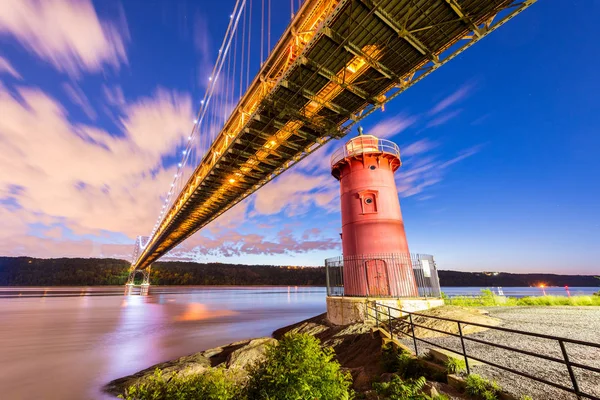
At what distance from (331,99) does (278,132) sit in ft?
13.4

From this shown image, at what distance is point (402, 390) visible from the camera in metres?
4.25

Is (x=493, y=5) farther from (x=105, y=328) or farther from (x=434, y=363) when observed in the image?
(x=105, y=328)

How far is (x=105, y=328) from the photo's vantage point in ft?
73.3

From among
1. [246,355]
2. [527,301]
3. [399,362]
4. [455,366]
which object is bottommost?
[246,355]

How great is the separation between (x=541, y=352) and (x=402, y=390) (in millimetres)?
4176

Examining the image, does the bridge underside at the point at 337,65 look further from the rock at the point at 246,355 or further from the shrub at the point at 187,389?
the rock at the point at 246,355

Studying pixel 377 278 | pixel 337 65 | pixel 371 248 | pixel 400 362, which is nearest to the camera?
pixel 400 362

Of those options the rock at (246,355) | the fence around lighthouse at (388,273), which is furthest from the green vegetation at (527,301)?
the rock at (246,355)

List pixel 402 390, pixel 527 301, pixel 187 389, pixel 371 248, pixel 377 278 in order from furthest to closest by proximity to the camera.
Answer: pixel 527 301 < pixel 371 248 < pixel 377 278 < pixel 402 390 < pixel 187 389

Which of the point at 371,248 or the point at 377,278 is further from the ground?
the point at 371,248

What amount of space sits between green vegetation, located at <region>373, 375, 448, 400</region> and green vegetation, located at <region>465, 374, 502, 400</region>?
0.58m

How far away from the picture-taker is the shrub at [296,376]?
3641 mm

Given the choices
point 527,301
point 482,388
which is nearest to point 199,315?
point 527,301

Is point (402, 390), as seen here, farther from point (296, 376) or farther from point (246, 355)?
point (246, 355)
